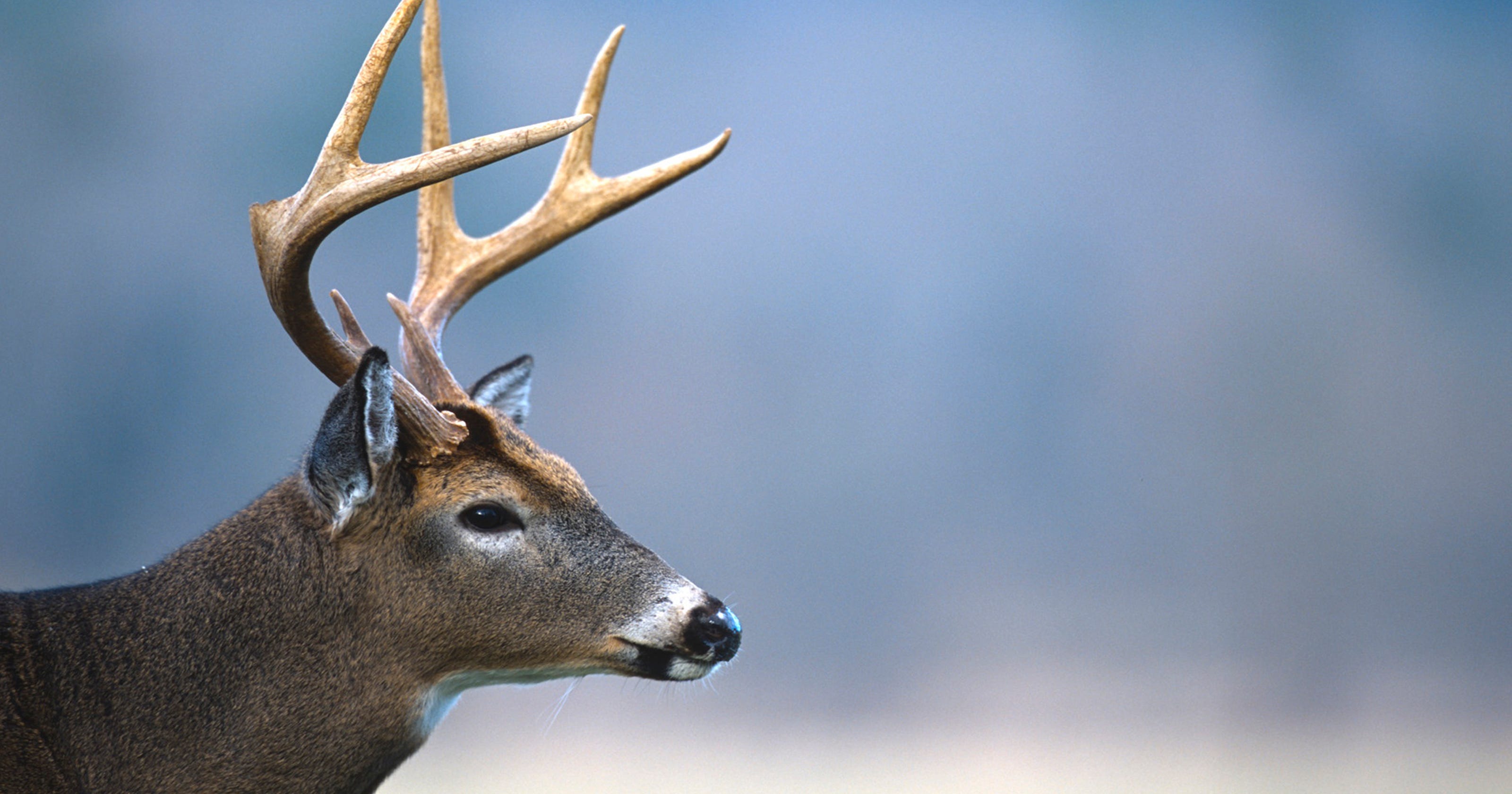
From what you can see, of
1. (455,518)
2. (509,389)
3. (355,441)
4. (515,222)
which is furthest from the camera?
(515,222)

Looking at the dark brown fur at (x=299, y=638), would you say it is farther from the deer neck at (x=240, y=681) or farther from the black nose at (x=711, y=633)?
the black nose at (x=711, y=633)

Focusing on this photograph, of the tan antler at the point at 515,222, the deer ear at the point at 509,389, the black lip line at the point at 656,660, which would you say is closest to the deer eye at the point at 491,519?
the black lip line at the point at 656,660

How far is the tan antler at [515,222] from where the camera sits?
3.02 m

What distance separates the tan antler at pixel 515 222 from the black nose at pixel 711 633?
→ 1.06m

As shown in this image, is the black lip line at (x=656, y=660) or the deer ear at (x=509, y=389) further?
the deer ear at (x=509, y=389)

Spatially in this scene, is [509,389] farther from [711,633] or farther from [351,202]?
[711,633]

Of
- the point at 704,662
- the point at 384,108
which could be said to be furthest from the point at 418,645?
the point at 384,108

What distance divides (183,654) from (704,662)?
2.86 ft

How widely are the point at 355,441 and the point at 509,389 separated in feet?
2.47

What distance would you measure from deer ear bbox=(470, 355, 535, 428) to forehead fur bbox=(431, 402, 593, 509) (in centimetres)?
38

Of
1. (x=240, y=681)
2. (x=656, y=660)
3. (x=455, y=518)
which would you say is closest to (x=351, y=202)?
(x=455, y=518)

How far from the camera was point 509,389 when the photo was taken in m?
2.84

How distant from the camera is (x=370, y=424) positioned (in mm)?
2109

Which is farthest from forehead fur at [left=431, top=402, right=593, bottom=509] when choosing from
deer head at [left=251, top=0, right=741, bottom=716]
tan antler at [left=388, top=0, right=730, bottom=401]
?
tan antler at [left=388, top=0, right=730, bottom=401]
